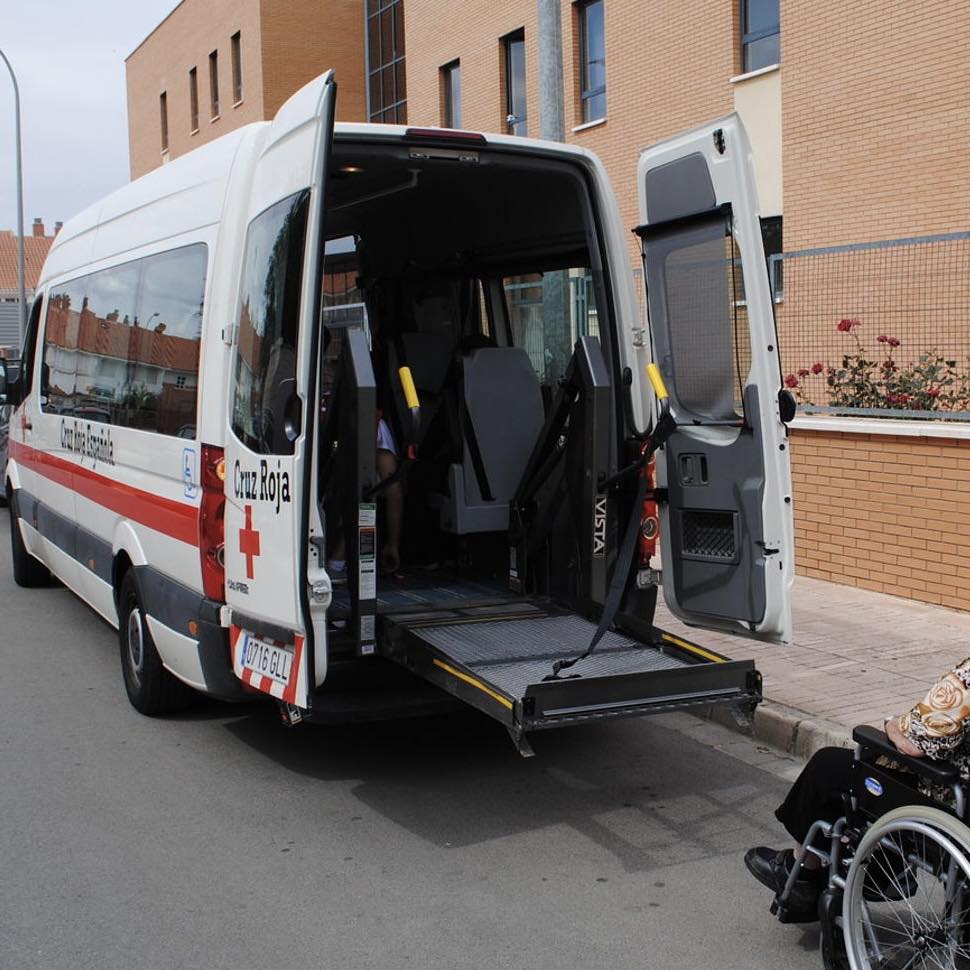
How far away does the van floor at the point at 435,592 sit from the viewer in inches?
250

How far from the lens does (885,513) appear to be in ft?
29.2

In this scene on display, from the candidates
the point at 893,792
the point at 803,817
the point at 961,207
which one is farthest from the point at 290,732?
the point at 961,207

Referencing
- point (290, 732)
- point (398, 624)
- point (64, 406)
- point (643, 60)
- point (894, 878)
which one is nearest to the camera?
point (894, 878)

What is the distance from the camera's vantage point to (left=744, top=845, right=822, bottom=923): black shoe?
3.91 meters

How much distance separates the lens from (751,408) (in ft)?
17.3

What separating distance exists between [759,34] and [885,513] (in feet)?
26.8

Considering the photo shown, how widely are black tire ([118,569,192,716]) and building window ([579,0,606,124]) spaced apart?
13225 mm

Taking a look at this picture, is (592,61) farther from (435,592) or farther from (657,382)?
(657,382)

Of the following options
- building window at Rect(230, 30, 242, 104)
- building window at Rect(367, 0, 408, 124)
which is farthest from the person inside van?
building window at Rect(230, 30, 242, 104)

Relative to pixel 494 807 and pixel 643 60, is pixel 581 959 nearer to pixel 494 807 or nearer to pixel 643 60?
pixel 494 807

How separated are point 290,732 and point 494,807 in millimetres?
1433

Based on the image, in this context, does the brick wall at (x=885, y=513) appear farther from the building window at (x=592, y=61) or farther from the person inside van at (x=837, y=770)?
the building window at (x=592, y=61)

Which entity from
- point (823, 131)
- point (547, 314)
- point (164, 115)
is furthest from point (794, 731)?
point (164, 115)

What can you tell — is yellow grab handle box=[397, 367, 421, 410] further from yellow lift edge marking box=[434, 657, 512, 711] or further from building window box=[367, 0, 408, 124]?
building window box=[367, 0, 408, 124]
